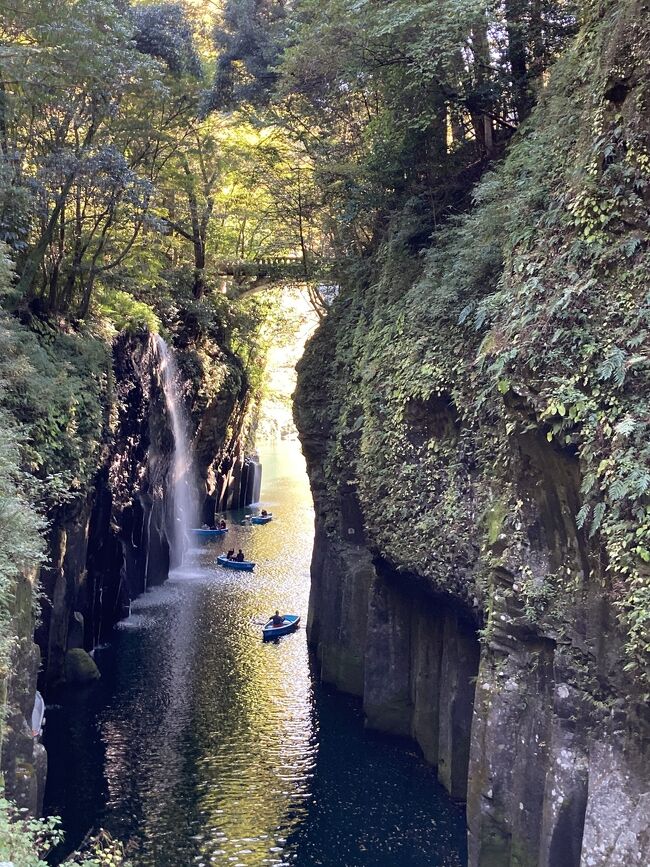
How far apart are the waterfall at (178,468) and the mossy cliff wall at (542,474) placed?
1503cm

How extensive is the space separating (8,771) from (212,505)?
3266cm

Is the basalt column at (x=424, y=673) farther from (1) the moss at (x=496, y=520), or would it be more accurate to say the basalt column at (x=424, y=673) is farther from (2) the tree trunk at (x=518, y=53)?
(2) the tree trunk at (x=518, y=53)

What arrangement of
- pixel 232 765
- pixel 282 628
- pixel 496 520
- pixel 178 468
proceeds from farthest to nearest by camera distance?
1. pixel 178 468
2. pixel 282 628
3. pixel 232 765
4. pixel 496 520

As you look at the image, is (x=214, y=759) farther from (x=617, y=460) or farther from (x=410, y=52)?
(x=410, y=52)

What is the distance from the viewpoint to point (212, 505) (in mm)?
42406

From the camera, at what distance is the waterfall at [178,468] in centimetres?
2888

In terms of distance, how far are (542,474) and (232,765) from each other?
8989 millimetres

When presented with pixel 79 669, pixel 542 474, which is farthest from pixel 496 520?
pixel 79 669

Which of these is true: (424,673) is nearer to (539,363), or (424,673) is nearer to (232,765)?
(232,765)

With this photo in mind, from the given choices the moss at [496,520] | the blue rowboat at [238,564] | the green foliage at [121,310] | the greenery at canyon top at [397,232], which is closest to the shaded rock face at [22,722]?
the greenery at canyon top at [397,232]

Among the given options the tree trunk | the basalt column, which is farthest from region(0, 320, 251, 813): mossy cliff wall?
the tree trunk

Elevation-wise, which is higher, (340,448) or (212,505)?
(340,448)

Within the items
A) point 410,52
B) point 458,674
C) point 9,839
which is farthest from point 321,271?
point 9,839

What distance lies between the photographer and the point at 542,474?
33.2ft
